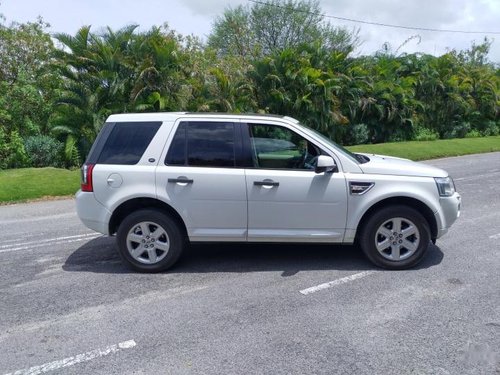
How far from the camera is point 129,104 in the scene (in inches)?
575

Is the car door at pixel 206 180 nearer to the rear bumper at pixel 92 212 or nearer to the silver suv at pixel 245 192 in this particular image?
the silver suv at pixel 245 192

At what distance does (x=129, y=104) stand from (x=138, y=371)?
41.3 feet

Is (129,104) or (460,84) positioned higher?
(460,84)

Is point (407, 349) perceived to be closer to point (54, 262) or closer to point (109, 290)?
point (109, 290)

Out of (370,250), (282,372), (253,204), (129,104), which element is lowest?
(282,372)

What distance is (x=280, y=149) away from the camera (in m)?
5.03

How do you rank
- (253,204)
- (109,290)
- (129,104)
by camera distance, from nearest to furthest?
(109,290) < (253,204) < (129,104)

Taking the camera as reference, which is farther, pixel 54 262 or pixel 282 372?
pixel 54 262

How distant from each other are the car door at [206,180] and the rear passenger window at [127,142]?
286mm

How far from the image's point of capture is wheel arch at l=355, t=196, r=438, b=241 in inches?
194

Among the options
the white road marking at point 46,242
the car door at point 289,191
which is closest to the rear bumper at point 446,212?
the car door at point 289,191

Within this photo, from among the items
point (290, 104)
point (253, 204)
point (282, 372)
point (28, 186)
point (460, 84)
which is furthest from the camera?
point (460, 84)

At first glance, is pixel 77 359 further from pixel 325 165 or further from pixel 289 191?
pixel 325 165

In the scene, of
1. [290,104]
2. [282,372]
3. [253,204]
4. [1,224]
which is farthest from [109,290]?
[290,104]
